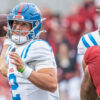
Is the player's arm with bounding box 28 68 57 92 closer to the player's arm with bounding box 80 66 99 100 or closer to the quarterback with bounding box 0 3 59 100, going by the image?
the quarterback with bounding box 0 3 59 100

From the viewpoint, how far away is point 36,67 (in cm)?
482

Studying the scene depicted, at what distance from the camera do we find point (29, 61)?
192 inches

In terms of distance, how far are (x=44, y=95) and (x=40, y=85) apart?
266mm

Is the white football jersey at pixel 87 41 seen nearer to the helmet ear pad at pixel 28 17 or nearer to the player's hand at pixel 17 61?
the helmet ear pad at pixel 28 17

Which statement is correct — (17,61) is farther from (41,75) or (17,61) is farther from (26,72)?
(41,75)

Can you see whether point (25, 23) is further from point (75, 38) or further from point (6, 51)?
point (75, 38)

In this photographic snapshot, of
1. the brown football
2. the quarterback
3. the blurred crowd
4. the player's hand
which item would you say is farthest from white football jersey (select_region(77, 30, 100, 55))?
the blurred crowd

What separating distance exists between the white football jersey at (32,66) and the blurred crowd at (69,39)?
4.16 metres

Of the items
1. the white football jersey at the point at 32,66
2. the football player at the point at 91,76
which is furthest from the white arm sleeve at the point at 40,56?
the football player at the point at 91,76

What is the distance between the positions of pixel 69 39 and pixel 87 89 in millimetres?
5967

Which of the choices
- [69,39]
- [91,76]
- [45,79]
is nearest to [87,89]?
[91,76]

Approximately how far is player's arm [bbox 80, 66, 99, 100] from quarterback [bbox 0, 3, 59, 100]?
1.36 ft

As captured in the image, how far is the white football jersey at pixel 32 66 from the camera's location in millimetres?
4816

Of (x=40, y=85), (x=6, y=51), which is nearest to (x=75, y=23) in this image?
(x=6, y=51)
